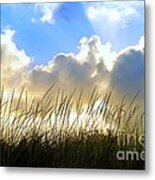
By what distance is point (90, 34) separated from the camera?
5.40ft

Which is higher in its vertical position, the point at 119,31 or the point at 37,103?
the point at 119,31

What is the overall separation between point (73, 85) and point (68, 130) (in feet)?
0.53

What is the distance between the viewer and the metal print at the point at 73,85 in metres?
1.61

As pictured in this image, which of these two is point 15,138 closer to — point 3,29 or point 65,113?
point 65,113

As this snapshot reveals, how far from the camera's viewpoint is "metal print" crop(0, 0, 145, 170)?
161 cm

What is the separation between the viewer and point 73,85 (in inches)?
65.1

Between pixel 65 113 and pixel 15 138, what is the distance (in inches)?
8.1

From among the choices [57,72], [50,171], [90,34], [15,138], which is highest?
[90,34]

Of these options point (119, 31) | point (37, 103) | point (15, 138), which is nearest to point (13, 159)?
point (15, 138)

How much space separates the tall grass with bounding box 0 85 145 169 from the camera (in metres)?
1.61

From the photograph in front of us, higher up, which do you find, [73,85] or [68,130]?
[73,85]

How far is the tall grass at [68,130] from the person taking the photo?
5.29 feet

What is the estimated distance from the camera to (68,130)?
165 cm

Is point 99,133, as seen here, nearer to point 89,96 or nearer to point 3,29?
point 89,96
